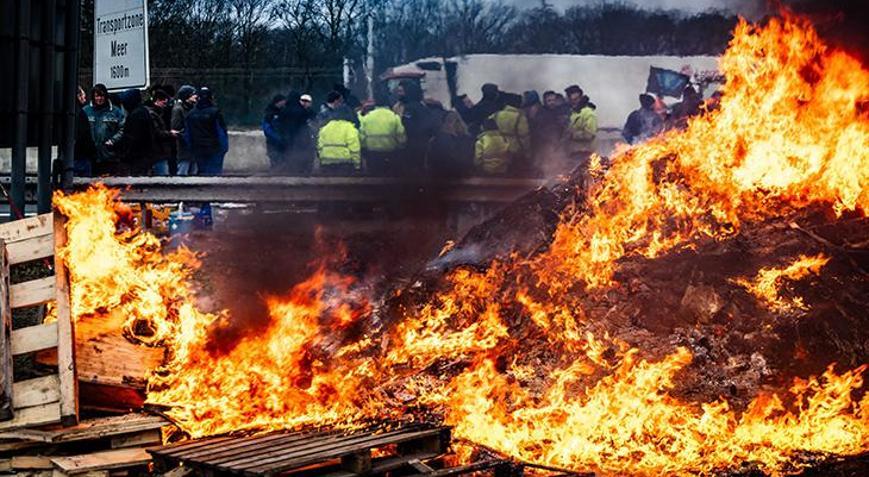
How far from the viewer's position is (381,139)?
14.5 m

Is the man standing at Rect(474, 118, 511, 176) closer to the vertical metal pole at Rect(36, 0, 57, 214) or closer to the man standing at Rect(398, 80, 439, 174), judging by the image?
the man standing at Rect(398, 80, 439, 174)

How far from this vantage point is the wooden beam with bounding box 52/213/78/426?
6.52m

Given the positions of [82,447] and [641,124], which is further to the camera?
[641,124]

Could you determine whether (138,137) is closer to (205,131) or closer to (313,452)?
(205,131)

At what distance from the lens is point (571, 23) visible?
768 inches

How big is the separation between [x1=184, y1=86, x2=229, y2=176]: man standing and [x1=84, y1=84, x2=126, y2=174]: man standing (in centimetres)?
94

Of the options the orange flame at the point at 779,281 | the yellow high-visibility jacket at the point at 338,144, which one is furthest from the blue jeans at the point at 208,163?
the orange flame at the point at 779,281

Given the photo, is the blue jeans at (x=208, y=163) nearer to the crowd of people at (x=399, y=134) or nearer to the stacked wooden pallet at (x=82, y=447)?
the crowd of people at (x=399, y=134)

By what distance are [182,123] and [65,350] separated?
913cm

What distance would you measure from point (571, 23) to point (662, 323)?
12.8 metres

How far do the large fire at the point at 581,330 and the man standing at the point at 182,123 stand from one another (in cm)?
594

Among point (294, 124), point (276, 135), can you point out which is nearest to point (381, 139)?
point (294, 124)

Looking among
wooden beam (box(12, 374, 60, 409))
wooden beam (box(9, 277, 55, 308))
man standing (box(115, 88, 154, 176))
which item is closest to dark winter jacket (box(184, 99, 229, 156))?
man standing (box(115, 88, 154, 176))

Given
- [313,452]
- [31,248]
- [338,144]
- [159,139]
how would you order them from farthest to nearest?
[338,144] → [159,139] → [31,248] → [313,452]
